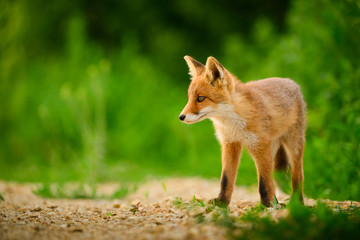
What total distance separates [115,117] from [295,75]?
4.16 metres

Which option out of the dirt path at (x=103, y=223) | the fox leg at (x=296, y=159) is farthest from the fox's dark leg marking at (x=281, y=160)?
the dirt path at (x=103, y=223)

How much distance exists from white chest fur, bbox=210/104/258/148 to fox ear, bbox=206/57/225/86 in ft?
0.93

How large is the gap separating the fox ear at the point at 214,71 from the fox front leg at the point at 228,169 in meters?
0.69

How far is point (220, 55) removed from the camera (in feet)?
47.5

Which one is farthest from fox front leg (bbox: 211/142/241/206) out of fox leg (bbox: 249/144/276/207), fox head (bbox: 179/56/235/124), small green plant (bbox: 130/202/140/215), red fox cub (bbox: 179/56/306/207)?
small green plant (bbox: 130/202/140/215)

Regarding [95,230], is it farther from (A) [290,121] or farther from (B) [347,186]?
(B) [347,186]

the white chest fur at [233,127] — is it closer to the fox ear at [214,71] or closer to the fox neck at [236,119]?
the fox neck at [236,119]

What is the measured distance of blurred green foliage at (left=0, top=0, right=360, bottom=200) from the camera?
622 cm

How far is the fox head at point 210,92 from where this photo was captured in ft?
13.8

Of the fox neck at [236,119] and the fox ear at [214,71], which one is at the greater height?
the fox ear at [214,71]

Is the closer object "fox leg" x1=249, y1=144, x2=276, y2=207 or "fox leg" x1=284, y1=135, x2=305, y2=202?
"fox leg" x1=249, y1=144, x2=276, y2=207

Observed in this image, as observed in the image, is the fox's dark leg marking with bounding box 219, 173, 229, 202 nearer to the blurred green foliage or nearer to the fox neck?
the fox neck

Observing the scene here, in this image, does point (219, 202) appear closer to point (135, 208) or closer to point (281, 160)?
point (135, 208)

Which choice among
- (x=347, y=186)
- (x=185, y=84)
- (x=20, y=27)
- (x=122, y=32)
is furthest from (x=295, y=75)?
(x=122, y=32)
